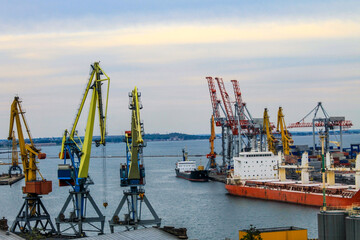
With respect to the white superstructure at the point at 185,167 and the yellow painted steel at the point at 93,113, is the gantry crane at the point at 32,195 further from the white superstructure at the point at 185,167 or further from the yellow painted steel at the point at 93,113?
the white superstructure at the point at 185,167

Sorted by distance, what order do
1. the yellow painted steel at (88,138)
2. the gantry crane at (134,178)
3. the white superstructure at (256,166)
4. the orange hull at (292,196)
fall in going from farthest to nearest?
the white superstructure at (256,166) < the orange hull at (292,196) < the yellow painted steel at (88,138) < the gantry crane at (134,178)

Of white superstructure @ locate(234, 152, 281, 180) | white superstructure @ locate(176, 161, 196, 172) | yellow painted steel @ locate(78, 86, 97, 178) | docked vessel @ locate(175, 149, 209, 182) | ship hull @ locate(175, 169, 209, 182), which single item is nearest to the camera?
yellow painted steel @ locate(78, 86, 97, 178)

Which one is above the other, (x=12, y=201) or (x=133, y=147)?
(x=133, y=147)

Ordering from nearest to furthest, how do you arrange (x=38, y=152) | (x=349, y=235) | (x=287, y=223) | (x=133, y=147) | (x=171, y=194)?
(x=349, y=235) → (x=133, y=147) → (x=38, y=152) → (x=287, y=223) → (x=171, y=194)

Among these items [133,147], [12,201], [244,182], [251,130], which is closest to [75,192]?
[133,147]

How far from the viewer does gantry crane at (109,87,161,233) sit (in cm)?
4209

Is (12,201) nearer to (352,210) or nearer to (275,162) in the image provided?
(275,162)

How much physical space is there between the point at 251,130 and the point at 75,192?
71733mm

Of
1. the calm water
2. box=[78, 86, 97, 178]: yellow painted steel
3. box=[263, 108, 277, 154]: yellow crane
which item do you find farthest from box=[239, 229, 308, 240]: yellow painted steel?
box=[263, 108, 277, 154]: yellow crane

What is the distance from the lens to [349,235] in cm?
2808

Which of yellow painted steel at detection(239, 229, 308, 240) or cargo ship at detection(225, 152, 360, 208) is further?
cargo ship at detection(225, 152, 360, 208)

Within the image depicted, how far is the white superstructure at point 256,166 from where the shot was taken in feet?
277

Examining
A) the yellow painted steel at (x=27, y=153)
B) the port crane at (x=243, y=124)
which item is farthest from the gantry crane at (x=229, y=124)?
the yellow painted steel at (x=27, y=153)

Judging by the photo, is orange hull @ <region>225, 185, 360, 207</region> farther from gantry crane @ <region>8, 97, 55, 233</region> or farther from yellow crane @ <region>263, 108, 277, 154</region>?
gantry crane @ <region>8, 97, 55, 233</region>
